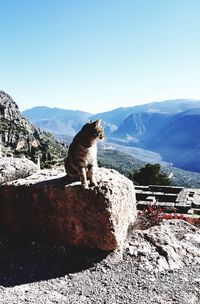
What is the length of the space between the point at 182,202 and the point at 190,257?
10.9 meters

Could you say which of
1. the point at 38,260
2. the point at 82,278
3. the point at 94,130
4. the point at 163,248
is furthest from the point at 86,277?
the point at 94,130

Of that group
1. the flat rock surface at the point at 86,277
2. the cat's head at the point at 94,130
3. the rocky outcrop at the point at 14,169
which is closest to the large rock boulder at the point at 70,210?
the flat rock surface at the point at 86,277

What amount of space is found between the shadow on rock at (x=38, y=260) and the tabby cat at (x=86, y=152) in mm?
1739

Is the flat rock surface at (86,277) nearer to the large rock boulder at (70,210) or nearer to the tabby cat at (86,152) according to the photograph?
the large rock boulder at (70,210)

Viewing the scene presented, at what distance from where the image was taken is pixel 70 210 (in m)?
8.89

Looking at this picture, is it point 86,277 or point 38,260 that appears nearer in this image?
point 86,277

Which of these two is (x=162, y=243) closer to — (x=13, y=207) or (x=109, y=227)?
(x=109, y=227)

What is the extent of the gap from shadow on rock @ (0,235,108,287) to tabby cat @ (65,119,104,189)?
1.74 m

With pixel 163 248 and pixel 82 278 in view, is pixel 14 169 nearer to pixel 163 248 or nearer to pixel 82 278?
pixel 82 278

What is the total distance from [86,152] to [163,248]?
3171 millimetres

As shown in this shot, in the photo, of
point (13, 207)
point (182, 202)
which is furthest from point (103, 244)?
point (182, 202)

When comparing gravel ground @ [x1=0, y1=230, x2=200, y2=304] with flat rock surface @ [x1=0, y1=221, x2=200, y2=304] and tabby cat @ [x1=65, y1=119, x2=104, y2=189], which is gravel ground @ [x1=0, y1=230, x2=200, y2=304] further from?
tabby cat @ [x1=65, y1=119, x2=104, y2=189]

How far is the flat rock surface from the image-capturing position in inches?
298

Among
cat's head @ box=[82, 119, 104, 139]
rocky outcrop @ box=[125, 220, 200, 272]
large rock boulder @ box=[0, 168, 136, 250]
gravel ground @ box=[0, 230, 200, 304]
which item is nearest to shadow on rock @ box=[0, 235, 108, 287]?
gravel ground @ box=[0, 230, 200, 304]
